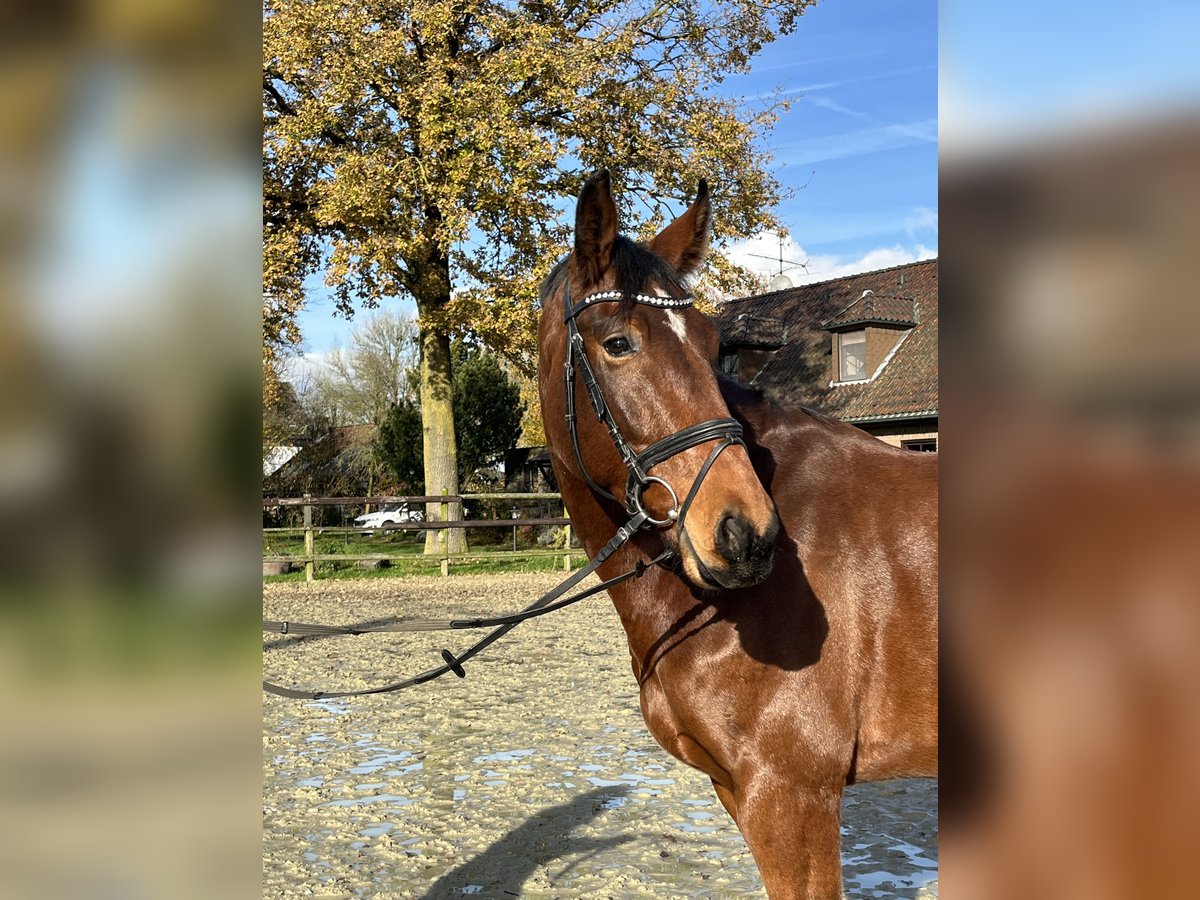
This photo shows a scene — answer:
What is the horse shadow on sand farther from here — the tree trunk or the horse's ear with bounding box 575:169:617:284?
the tree trunk

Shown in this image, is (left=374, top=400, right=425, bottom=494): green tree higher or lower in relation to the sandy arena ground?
higher

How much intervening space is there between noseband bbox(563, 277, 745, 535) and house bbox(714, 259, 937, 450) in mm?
19545

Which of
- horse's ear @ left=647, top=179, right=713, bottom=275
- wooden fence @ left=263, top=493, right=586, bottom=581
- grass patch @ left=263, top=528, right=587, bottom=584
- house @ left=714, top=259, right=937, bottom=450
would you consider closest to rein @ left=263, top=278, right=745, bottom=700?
horse's ear @ left=647, top=179, right=713, bottom=275

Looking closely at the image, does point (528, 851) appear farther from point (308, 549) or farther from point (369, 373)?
point (369, 373)

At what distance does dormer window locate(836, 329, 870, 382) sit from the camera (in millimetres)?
26234

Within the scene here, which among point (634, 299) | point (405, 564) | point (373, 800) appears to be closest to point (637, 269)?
point (634, 299)

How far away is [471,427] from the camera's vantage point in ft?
105

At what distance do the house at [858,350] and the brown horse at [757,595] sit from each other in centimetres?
1945

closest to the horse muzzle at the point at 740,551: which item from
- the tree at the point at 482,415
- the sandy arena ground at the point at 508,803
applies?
the sandy arena ground at the point at 508,803
